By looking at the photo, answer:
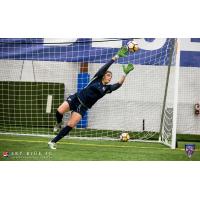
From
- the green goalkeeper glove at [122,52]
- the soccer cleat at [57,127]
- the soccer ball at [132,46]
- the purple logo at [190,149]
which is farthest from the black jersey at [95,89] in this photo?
the purple logo at [190,149]

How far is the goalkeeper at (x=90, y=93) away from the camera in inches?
183

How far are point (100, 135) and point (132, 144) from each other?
A: 46 cm

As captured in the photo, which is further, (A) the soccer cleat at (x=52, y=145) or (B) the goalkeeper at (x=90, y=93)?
(B) the goalkeeper at (x=90, y=93)

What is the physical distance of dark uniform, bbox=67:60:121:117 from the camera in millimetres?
4668

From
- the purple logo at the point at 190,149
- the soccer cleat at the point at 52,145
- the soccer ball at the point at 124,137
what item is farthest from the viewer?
the soccer ball at the point at 124,137

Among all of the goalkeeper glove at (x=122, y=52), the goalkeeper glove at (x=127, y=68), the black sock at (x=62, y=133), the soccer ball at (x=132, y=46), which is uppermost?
the soccer ball at (x=132, y=46)

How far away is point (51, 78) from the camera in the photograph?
4801 mm

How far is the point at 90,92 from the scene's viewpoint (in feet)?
15.4

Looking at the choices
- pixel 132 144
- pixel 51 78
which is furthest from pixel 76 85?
pixel 132 144

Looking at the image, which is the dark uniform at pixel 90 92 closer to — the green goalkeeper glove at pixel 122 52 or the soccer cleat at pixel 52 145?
the green goalkeeper glove at pixel 122 52

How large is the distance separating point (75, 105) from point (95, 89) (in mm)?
281

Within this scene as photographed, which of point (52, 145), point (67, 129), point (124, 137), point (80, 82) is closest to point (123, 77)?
point (80, 82)

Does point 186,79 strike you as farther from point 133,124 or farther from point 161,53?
point 133,124

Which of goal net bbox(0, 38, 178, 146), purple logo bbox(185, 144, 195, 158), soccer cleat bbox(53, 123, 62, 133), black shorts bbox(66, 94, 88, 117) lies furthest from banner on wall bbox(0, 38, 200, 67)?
purple logo bbox(185, 144, 195, 158)
